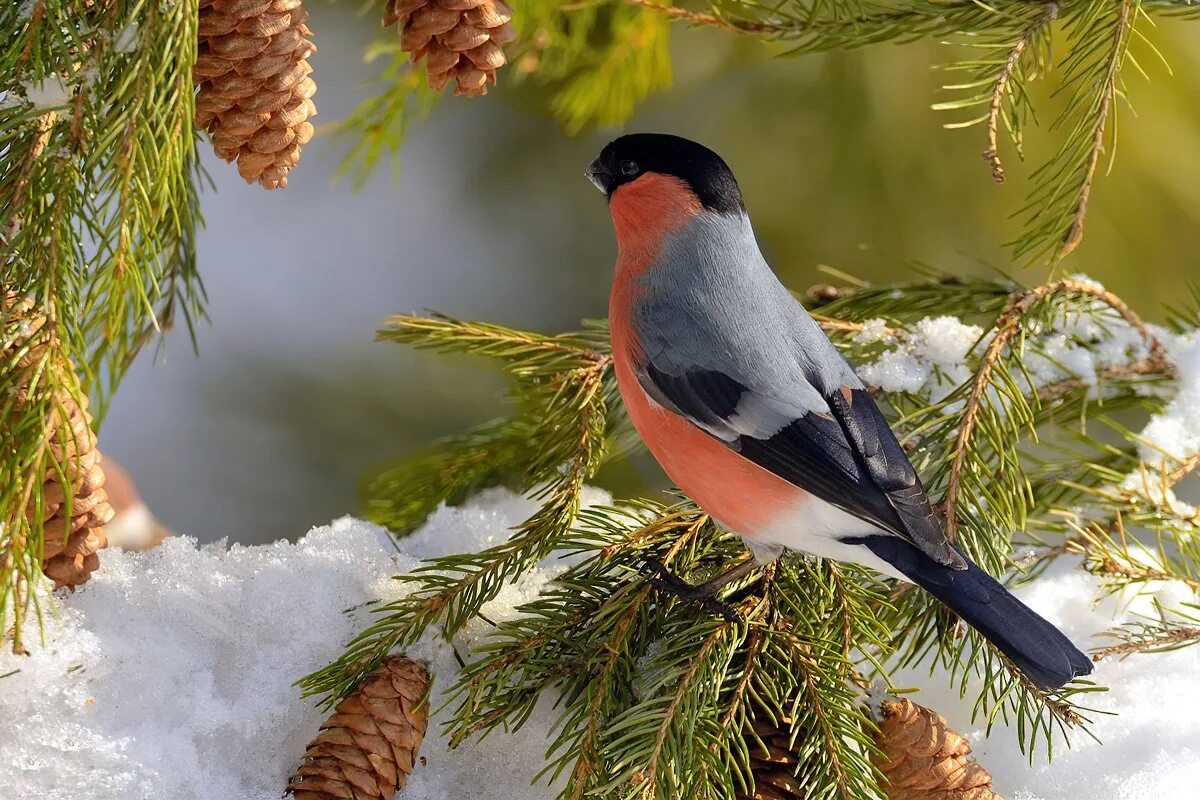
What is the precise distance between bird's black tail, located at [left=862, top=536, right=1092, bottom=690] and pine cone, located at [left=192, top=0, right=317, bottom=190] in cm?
60

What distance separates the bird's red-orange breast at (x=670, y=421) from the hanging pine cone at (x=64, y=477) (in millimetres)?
483

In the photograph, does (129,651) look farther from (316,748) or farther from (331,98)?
(331,98)

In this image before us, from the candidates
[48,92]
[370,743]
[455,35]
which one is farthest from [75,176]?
[370,743]

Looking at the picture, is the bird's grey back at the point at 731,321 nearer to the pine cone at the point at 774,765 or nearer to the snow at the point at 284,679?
the snow at the point at 284,679

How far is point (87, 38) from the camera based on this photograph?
2.55 ft

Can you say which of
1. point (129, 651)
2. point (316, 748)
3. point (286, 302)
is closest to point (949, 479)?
point (316, 748)

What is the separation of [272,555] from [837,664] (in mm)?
526

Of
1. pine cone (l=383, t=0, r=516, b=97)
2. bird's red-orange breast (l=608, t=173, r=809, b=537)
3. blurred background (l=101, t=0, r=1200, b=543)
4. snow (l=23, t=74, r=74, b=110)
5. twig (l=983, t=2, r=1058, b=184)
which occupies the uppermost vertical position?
snow (l=23, t=74, r=74, b=110)

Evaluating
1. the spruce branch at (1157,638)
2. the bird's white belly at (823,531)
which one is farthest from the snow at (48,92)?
the spruce branch at (1157,638)

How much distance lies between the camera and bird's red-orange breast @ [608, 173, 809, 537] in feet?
3.31

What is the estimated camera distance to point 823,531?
999 mm

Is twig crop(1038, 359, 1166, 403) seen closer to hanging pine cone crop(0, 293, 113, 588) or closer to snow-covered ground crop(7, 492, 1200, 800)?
snow-covered ground crop(7, 492, 1200, 800)

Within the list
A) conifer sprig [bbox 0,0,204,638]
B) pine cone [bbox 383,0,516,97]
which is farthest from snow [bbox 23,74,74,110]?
pine cone [bbox 383,0,516,97]

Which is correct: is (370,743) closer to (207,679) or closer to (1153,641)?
Answer: (207,679)
